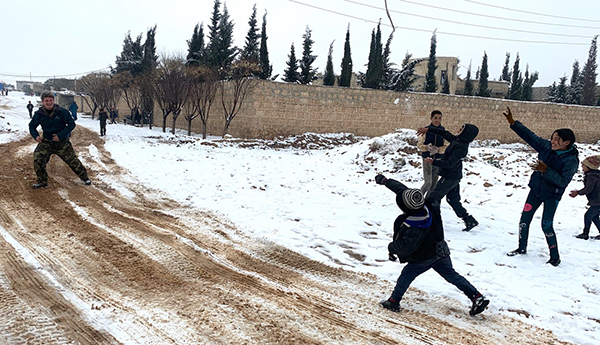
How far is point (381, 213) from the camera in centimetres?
699

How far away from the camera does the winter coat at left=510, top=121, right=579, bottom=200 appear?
4.50 m

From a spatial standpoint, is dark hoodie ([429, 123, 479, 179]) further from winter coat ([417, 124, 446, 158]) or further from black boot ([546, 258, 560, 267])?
black boot ([546, 258, 560, 267])

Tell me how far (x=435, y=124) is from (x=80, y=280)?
5630 mm

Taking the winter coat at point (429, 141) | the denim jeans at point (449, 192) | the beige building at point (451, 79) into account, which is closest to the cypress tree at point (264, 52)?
the beige building at point (451, 79)

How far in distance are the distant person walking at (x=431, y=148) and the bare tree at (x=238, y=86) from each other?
1431 cm

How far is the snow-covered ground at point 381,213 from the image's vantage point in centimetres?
403

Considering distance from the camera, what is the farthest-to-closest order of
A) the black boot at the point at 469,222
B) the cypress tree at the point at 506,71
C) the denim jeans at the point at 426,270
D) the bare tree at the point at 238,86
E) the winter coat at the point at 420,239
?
the cypress tree at the point at 506,71 < the bare tree at the point at 238,86 < the black boot at the point at 469,222 < the denim jeans at the point at 426,270 < the winter coat at the point at 420,239

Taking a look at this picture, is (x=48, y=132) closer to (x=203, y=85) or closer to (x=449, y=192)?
(x=449, y=192)

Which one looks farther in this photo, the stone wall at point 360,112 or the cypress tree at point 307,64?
the cypress tree at point 307,64

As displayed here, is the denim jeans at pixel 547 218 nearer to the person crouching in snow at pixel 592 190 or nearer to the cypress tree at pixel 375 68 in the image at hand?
the person crouching in snow at pixel 592 190

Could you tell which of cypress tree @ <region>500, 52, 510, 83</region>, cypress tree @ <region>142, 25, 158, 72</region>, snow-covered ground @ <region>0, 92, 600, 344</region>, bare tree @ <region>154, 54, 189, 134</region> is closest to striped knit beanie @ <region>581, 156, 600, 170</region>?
snow-covered ground @ <region>0, 92, 600, 344</region>

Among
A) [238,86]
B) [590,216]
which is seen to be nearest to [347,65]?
[238,86]

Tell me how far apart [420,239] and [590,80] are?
4768cm

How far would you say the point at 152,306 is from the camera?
3.19m
